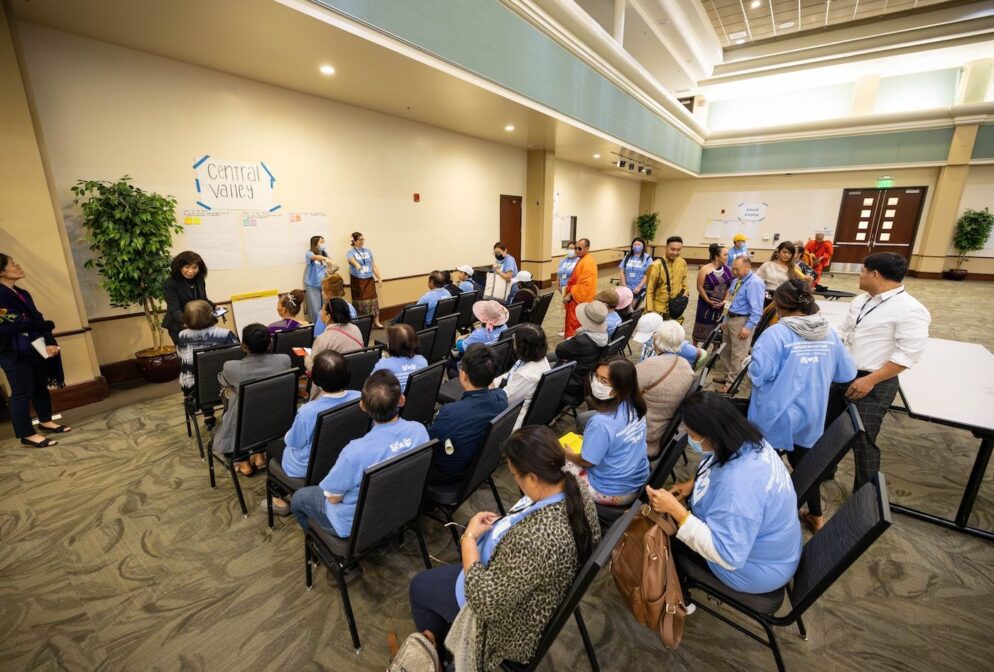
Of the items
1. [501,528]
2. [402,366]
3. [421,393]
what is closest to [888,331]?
[501,528]

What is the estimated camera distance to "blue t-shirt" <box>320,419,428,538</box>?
5.34 ft

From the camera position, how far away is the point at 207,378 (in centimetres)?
293

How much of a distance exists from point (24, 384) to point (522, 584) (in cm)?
429

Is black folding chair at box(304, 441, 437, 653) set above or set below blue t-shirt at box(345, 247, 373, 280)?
below

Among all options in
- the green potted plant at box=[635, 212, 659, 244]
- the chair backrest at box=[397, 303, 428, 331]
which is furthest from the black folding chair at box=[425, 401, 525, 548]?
the green potted plant at box=[635, 212, 659, 244]

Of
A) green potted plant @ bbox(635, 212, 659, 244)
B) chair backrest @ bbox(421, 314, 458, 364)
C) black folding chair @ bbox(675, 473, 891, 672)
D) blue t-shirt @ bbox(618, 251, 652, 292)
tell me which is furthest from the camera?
green potted plant @ bbox(635, 212, 659, 244)

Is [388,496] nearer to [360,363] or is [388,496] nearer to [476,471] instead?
[476,471]

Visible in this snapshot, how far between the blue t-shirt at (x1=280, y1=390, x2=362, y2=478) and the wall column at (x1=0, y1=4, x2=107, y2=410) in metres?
3.25

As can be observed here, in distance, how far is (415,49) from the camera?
→ 3.94 metres

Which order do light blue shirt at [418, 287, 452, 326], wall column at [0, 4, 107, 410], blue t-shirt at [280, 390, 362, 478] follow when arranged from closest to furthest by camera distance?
1. blue t-shirt at [280, 390, 362, 478]
2. wall column at [0, 4, 107, 410]
3. light blue shirt at [418, 287, 452, 326]

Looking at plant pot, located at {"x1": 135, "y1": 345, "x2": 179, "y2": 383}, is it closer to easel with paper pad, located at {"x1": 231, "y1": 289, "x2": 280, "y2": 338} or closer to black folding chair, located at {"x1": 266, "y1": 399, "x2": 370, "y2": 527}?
easel with paper pad, located at {"x1": 231, "y1": 289, "x2": 280, "y2": 338}

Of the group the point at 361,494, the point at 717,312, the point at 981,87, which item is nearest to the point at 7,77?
the point at 361,494

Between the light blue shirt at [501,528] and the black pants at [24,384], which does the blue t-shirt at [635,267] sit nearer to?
the light blue shirt at [501,528]

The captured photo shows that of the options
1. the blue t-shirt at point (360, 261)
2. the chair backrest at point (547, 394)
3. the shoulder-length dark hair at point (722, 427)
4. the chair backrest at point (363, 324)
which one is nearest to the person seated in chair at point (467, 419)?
the chair backrest at point (547, 394)
